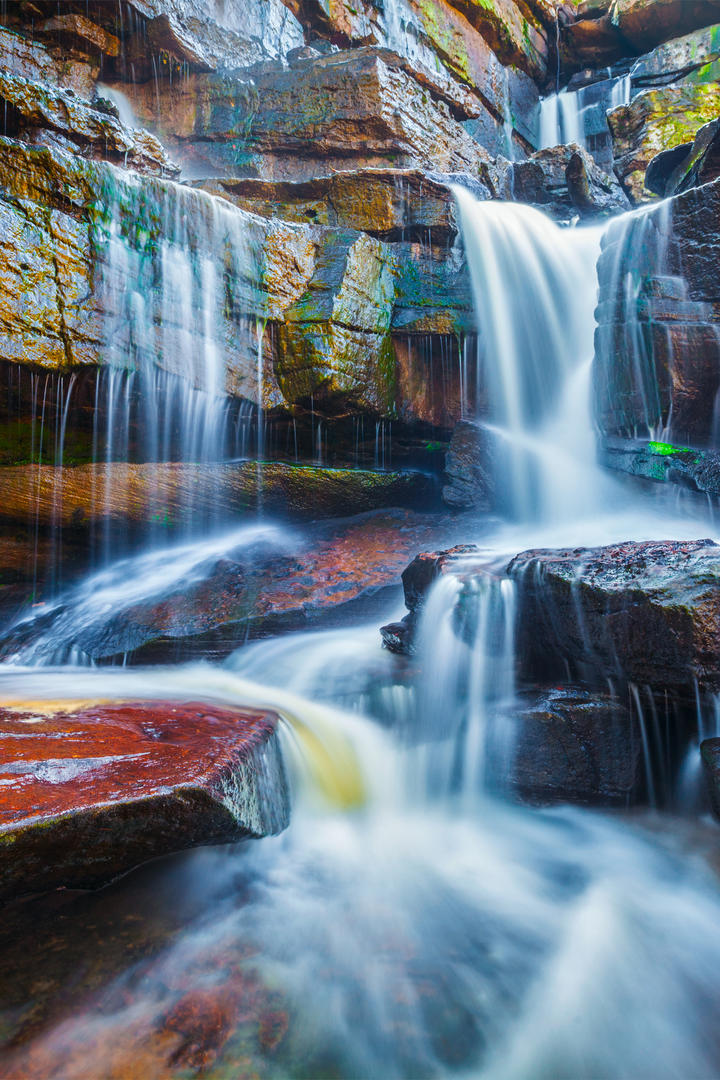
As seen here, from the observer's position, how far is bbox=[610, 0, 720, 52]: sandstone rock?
1586 cm

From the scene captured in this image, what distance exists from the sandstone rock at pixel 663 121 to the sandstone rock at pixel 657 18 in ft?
Result: 18.5

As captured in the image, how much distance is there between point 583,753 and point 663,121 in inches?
581

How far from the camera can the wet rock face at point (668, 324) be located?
21.4 feet

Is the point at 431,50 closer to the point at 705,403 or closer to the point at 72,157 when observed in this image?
the point at 72,157

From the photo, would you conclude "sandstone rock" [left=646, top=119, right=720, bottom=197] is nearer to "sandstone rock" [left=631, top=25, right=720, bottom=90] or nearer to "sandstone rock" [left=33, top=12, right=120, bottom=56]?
"sandstone rock" [left=631, top=25, right=720, bottom=90]

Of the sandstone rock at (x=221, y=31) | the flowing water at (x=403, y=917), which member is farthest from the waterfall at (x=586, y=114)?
the flowing water at (x=403, y=917)

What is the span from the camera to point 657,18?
1670cm

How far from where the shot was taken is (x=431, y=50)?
605 inches

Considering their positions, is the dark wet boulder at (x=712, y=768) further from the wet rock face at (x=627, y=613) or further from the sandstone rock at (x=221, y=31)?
the sandstone rock at (x=221, y=31)

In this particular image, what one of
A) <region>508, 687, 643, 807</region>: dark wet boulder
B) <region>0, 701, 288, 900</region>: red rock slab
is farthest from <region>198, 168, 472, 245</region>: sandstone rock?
<region>0, 701, 288, 900</region>: red rock slab

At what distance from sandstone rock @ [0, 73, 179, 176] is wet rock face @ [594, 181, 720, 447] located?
7621 mm

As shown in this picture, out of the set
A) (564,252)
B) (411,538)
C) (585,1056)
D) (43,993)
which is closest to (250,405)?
(411,538)

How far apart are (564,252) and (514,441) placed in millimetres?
3734

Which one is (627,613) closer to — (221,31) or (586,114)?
(221,31)
